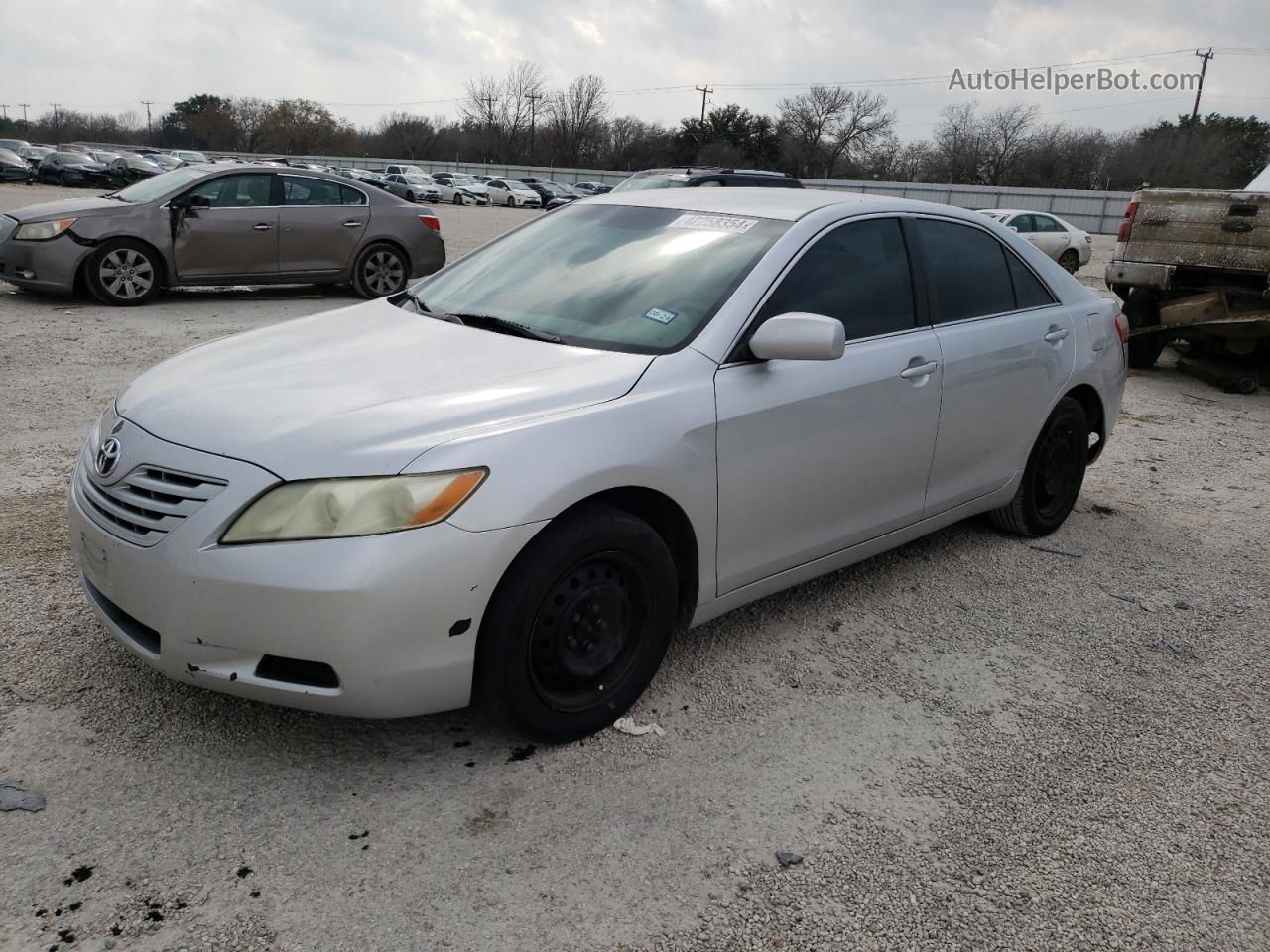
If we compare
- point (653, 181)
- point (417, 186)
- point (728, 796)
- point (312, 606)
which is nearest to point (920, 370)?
point (728, 796)

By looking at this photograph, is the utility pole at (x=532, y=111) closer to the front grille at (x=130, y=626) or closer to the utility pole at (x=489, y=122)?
the utility pole at (x=489, y=122)

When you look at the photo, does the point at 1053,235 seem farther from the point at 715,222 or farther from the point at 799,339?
the point at 799,339

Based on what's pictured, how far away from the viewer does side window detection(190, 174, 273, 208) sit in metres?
10.3

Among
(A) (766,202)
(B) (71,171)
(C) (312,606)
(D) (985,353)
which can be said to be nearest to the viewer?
(C) (312,606)

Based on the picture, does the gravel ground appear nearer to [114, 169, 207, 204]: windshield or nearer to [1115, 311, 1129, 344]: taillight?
[1115, 311, 1129, 344]: taillight

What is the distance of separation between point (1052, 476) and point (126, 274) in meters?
8.96

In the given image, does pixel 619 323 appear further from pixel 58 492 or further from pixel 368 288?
pixel 368 288

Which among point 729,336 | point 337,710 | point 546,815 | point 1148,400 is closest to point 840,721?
point 546,815

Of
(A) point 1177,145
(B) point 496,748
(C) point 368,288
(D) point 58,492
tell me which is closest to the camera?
(B) point 496,748

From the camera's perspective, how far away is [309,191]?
11.0 meters

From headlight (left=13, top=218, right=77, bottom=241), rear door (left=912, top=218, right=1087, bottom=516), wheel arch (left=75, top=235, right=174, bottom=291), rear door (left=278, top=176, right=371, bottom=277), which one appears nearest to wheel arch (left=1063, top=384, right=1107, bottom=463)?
rear door (left=912, top=218, right=1087, bottom=516)

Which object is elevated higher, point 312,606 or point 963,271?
point 963,271

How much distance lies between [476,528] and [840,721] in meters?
1.40

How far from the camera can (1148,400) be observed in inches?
349
